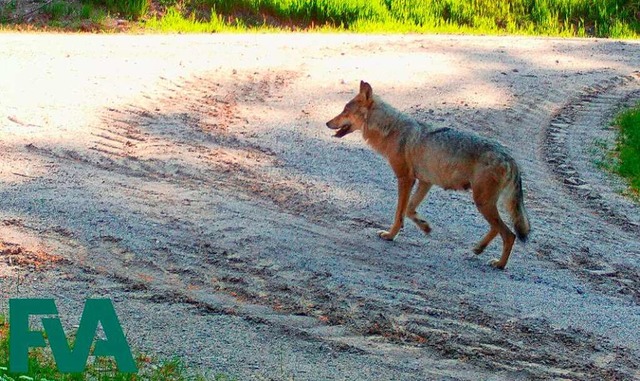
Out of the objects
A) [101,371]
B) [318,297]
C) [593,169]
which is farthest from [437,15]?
[101,371]

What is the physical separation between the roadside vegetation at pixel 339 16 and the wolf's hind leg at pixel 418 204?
34.3 feet

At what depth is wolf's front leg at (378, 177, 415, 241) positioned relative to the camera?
9508 millimetres

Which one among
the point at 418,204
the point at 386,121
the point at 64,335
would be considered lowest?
the point at 418,204

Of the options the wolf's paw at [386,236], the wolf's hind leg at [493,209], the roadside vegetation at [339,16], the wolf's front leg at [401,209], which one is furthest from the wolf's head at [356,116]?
the roadside vegetation at [339,16]

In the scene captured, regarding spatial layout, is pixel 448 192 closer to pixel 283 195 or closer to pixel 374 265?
pixel 283 195

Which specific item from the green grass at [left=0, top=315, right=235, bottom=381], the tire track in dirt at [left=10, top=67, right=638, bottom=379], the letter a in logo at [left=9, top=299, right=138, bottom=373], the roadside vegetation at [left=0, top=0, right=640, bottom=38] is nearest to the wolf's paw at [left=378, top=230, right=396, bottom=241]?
the tire track in dirt at [left=10, top=67, right=638, bottom=379]

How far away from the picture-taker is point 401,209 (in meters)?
9.52

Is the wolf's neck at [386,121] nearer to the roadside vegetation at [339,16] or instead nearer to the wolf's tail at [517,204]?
the wolf's tail at [517,204]

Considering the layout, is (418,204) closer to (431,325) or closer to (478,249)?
(478,249)

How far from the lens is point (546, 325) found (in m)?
7.57

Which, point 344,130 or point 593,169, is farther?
point 593,169

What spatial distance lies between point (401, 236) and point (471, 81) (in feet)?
22.1

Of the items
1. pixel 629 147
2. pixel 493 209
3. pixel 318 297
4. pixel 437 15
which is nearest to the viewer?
pixel 318 297

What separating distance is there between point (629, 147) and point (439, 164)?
5125mm
